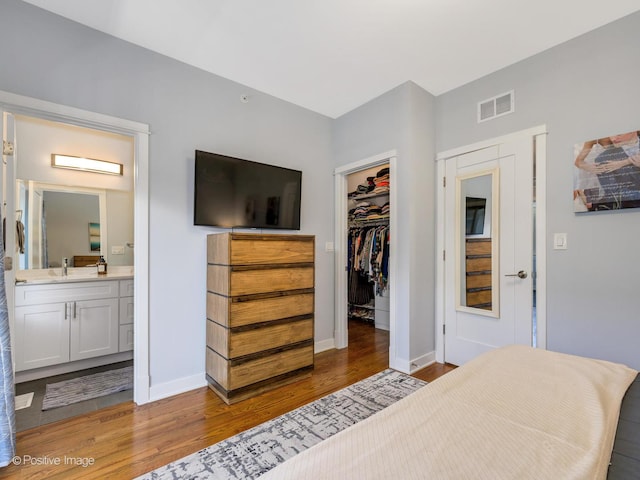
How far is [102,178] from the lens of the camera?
3.24 m

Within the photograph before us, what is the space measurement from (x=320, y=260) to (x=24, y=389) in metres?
2.68

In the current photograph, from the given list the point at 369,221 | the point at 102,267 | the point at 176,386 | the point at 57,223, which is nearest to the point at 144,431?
the point at 176,386

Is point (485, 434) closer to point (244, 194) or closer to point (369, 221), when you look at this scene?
point (244, 194)

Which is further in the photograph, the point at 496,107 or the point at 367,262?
the point at 367,262

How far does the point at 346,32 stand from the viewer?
6.94 feet

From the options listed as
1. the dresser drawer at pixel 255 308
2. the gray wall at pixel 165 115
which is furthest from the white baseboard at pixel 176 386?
the dresser drawer at pixel 255 308

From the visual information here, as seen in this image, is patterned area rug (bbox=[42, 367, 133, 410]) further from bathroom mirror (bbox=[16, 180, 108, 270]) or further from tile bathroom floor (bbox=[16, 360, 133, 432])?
bathroom mirror (bbox=[16, 180, 108, 270])

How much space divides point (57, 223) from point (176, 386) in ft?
7.04

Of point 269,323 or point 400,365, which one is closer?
point 269,323

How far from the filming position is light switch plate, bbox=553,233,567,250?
2174 mm

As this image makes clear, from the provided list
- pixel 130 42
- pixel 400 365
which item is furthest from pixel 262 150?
pixel 400 365

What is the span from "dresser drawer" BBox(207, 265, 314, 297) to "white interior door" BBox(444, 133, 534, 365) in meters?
1.39

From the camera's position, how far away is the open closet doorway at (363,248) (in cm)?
340

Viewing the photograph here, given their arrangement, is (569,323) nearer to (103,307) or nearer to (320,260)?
(320,260)
